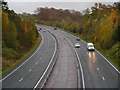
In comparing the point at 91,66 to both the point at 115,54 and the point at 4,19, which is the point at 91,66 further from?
the point at 4,19

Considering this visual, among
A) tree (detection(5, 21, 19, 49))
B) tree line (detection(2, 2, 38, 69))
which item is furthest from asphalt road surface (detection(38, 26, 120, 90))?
tree (detection(5, 21, 19, 49))

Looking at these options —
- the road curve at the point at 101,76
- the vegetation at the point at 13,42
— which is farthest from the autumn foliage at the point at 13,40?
the road curve at the point at 101,76

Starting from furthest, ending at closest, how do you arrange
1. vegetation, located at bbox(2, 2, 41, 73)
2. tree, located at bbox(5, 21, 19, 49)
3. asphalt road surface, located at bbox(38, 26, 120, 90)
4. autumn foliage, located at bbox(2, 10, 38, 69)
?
1. tree, located at bbox(5, 21, 19, 49)
2. autumn foliage, located at bbox(2, 10, 38, 69)
3. vegetation, located at bbox(2, 2, 41, 73)
4. asphalt road surface, located at bbox(38, 26, 120, 90)

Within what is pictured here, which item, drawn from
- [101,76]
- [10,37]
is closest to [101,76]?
[101,76]

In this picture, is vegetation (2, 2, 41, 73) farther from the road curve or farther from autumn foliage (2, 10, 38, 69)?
the road curve

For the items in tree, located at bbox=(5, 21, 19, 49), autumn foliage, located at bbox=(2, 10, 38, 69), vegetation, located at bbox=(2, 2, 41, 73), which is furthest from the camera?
tree, located at bbox=(5, 21, 19, 49)

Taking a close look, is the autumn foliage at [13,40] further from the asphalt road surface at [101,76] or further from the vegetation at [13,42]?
the asphalt road surface at [101,76]

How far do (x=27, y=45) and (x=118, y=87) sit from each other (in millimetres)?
48899

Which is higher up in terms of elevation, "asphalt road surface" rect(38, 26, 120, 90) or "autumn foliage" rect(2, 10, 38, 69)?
"autumn foliage" rect(2, 10, 38, 69)

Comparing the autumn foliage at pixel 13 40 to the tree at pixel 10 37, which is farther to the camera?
the tree at pixel 10 37

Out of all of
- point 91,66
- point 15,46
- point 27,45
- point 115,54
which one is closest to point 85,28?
point 27,45

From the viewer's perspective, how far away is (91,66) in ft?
111

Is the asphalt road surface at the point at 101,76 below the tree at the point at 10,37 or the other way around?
below

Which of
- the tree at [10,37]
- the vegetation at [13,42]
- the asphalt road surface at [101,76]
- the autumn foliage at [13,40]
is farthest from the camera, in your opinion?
the tree at [10,37]
